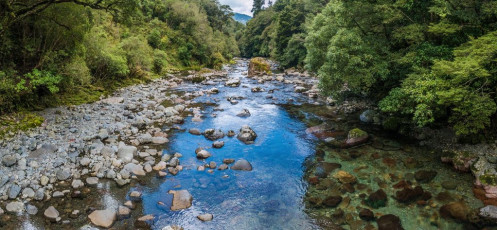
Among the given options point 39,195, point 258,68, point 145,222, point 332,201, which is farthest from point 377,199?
point 258,68

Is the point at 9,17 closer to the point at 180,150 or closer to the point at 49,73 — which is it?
the point at 49,73

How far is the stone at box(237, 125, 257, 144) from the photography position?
1477cm

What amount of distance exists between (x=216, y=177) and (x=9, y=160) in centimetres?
742

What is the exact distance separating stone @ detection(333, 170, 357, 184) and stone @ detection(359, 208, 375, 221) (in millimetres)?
1817

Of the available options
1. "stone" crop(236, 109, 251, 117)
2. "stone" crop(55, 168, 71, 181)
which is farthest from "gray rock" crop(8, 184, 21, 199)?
"stone" crop(236, 109, 251, 117)

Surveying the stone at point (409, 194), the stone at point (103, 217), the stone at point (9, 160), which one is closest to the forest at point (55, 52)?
the stone at point (9, 160)

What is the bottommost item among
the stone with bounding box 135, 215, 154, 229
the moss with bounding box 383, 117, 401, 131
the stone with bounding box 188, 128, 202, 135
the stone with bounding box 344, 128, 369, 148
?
the stone with bounding box 135, 215, 154, 229

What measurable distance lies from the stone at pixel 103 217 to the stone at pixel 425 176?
11.4 metres

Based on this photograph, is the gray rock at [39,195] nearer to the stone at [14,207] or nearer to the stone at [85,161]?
the stone at [14,207]

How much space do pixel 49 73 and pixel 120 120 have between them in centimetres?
429

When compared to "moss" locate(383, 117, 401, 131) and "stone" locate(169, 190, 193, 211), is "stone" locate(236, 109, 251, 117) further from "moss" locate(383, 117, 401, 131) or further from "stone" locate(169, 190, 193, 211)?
"stone" locate(169, 190, 193, 211)

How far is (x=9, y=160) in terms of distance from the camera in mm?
9102

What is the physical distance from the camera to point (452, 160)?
11.4 meters

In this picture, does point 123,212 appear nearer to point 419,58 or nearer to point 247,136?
point 247,136
